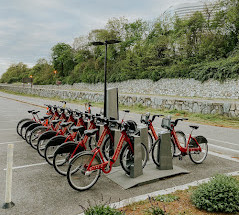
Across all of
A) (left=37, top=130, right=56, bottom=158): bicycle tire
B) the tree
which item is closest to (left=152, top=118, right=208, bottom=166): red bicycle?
(left=37, top=130, right=56, bottom=158): bicycle tire

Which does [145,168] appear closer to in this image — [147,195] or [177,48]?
[147,195]

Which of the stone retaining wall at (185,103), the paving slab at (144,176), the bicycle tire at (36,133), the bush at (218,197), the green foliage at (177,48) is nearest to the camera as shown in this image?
the bush at (218,197)

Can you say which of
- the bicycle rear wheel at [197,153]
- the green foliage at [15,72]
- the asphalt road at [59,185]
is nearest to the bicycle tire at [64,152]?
the asphalt road at [59,185]

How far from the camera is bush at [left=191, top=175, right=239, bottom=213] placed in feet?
10.9

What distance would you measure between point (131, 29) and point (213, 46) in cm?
2041

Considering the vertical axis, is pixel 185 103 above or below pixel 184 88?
below

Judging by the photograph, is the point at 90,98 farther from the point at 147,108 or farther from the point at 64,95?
the point at 147,108

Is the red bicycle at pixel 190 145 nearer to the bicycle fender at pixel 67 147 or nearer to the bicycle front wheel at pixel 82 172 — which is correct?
the bicycle front wheel at pixel 82 172

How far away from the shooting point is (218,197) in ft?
11.1

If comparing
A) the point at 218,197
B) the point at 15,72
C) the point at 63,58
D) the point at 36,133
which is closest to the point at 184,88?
the point at 36,133

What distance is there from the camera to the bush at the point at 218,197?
10.9 ft

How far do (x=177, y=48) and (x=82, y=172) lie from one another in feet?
90.6

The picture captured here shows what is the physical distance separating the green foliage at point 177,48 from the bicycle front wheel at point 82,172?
66.7 ft

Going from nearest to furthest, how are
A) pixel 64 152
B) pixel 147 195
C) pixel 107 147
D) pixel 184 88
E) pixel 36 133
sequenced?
1. pixel 147 195
2. pixel 64 152
3. pixel 107 147
4. pixel 36 133
5. pixel 184 88
